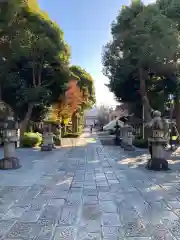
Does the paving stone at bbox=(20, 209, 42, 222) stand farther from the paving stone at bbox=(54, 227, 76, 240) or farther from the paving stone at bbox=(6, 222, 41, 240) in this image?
the paving stone at bbox=(54, 227, 76, 240)

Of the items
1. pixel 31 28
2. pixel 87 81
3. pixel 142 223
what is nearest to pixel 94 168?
pixel 142 223

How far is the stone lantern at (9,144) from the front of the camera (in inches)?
344

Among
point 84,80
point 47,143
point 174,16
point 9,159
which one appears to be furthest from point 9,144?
point 84,80

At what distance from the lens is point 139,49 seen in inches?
609

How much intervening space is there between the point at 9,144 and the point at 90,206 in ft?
16.6

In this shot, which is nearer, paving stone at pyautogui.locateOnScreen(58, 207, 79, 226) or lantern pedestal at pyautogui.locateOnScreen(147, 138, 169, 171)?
paving stone at pyautogui.locateOnScreen(58, 207, 79, 226)

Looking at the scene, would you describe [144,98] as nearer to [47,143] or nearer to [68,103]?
[47,143]

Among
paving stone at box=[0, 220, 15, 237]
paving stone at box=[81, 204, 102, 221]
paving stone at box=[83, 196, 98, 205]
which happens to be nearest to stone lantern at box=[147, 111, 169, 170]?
paving stone at box=[83, 196, 98, 205]

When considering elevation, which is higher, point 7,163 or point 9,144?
point 9,144

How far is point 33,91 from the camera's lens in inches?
679

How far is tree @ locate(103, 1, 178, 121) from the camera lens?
567 inches

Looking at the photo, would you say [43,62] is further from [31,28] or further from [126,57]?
[126,57]

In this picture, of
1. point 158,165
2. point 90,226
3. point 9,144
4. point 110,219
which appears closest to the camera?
point 90,226

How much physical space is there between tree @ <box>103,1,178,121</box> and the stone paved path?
910 cm
